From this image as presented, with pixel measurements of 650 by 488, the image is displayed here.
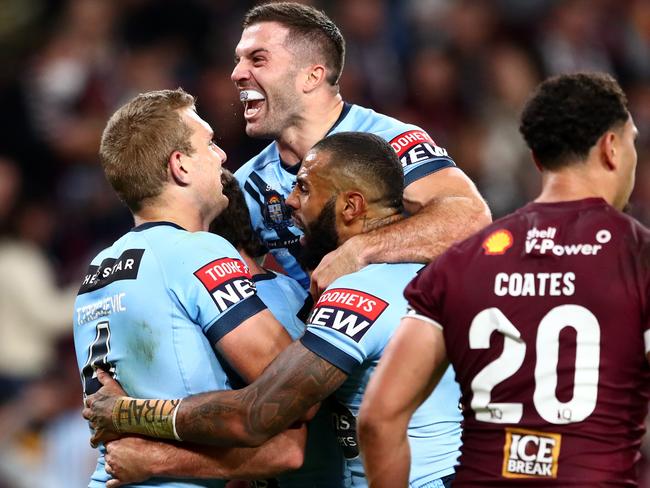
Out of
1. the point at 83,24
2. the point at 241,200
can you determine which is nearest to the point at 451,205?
the point at 241,200

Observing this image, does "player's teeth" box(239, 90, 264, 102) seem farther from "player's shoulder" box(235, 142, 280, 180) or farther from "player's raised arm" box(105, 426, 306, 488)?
"player's raised arm" box(105, 426, 306, 488)

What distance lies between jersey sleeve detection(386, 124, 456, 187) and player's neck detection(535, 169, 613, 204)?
1.40 m

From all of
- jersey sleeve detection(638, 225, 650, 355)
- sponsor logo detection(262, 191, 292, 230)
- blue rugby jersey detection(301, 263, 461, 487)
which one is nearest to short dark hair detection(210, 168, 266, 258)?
sponsor logo detection(262, 191, 292, 230)

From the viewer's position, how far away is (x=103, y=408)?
4.27 metres

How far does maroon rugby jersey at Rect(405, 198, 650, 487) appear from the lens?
3.58 metres

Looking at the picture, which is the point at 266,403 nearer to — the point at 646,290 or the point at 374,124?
the point at 646,290

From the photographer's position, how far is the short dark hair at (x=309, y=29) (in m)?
5.71

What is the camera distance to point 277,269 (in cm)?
551

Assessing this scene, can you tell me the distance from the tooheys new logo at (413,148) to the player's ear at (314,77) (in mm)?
564

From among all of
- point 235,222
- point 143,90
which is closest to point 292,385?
point 235,222

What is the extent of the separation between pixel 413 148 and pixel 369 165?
2.27 ft

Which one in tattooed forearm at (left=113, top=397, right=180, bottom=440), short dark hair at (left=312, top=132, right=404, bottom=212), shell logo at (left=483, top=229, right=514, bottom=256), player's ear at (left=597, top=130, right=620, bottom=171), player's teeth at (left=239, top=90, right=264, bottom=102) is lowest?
tattooed forearm at (left=113, top=397, right=180, bottom=440)

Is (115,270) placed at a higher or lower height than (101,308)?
higher

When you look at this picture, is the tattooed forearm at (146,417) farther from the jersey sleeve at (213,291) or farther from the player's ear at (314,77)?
the player's ear at (314,77)
